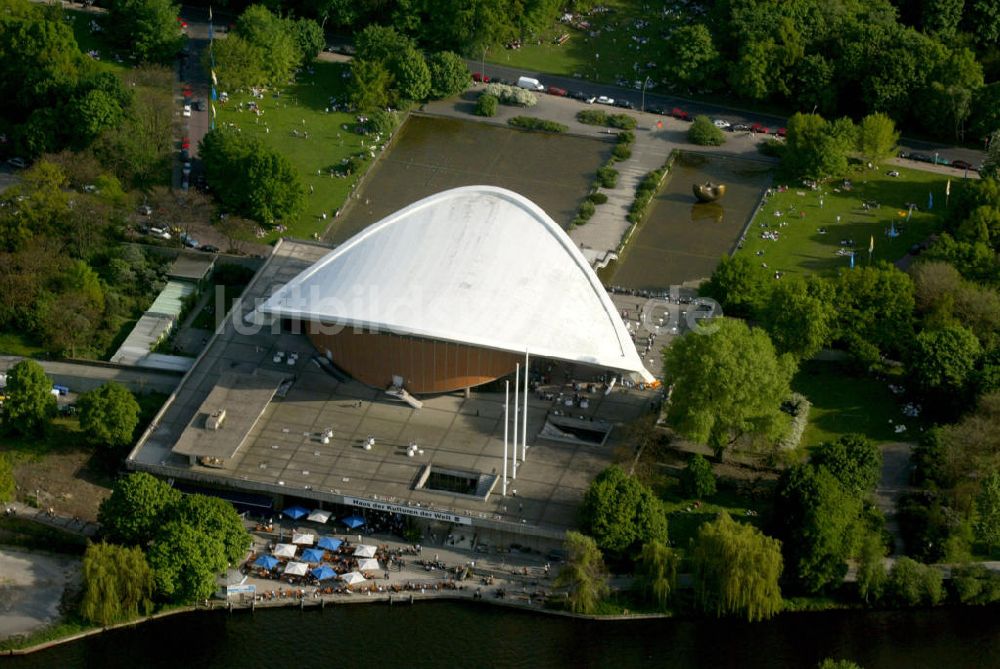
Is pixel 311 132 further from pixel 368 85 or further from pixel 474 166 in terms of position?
pixel 474 166

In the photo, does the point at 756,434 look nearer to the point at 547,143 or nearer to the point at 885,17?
the point at 547,143

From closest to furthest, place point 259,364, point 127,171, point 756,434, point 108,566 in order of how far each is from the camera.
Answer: point 108,566
point 756,434
point 259,364
point 127,171

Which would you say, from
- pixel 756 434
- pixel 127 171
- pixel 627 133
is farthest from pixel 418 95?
pixel 756 434

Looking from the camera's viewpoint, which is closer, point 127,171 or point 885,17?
point 127,171

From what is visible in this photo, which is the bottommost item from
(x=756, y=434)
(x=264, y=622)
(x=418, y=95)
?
(x=264, y=622)

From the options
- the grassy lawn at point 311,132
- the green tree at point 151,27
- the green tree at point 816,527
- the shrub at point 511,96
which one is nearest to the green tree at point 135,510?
the green tree at point 816,527

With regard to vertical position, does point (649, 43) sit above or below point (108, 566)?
above

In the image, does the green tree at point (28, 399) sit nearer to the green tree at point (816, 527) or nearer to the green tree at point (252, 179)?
the green tree at point (252, 179)

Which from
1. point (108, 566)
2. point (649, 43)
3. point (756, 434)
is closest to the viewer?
point (108, 566)
